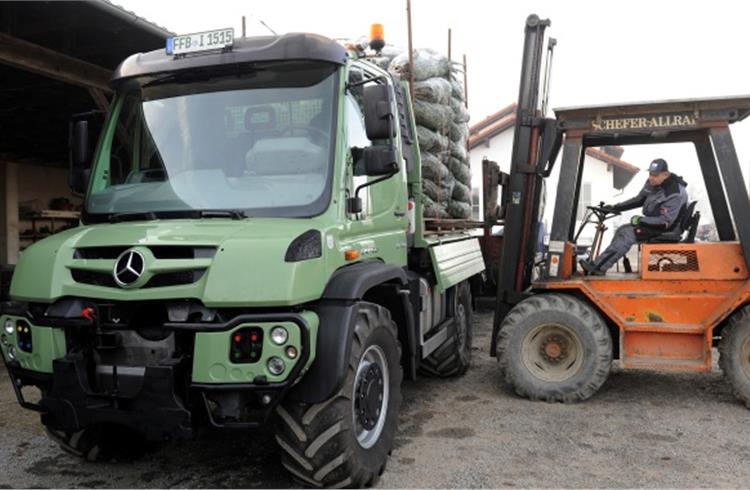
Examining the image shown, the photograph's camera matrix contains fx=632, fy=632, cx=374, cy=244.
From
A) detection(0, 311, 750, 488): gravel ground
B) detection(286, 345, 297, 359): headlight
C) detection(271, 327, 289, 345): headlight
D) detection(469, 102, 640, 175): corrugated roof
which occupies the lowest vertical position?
detection(0, 311, 750, 488): gravel ground

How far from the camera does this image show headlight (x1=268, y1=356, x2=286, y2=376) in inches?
119

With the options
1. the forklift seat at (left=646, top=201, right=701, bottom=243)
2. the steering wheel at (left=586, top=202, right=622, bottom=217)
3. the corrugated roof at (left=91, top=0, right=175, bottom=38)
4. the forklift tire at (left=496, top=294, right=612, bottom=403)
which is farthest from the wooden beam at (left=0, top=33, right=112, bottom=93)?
the forklift seat at (left=646, top=201, right=701, bottom=243)

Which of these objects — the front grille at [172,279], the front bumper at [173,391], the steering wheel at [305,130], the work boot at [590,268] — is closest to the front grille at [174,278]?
the front grille at [172,279]

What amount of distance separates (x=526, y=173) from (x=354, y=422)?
3.33 meters

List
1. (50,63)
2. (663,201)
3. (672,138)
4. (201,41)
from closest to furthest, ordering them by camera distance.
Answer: (201,41), (663,201), (672,138), (50,63)

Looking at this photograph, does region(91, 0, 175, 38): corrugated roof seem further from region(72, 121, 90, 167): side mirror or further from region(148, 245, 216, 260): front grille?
region(148, 245, 216, 260): front grille

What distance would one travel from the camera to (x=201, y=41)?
156 inches

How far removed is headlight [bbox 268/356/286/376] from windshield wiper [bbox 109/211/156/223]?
124 centimetres

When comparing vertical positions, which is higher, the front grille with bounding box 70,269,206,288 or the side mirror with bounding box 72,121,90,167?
the side mirror with bounding box 72,121,90,167

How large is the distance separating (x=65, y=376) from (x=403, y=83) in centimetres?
364

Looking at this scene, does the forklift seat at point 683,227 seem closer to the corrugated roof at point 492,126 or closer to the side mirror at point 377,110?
the side mirror at point 377,110

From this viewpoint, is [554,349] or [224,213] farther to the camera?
[554,349]

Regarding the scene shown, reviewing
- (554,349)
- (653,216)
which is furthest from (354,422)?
(653,216)

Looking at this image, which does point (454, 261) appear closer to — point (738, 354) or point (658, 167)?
point (658, 167)
